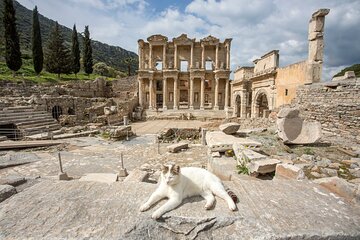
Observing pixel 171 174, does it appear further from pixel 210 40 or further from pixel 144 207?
pixel 210 40

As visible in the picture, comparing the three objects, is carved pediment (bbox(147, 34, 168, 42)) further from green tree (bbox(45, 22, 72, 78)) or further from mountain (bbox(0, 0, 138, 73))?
mountain (bbox(0, 0, 138, 73))

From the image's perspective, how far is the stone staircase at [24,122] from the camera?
14.8m

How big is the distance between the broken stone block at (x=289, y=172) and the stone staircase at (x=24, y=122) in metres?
17.7

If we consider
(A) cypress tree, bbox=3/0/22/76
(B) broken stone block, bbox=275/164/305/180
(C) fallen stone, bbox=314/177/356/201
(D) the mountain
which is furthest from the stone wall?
(D) the mountain

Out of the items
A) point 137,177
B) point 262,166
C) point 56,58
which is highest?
point 56,58

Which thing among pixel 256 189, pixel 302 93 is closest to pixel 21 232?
pixel 256 189

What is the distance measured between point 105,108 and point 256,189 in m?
23.4

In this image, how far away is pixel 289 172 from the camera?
12.7ft

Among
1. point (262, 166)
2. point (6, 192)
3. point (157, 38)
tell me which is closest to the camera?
point (6, 192)

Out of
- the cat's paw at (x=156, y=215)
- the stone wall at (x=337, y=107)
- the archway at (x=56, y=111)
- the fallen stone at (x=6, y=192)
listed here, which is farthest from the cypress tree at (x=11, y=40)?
the stone wall at (x=337, y=107)

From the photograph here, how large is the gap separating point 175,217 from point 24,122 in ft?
61.6

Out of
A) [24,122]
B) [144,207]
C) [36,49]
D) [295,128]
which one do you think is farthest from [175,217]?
[36,49]

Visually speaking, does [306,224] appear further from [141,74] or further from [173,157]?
[141,74]

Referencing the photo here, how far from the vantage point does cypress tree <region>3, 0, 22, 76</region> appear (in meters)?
29.3
